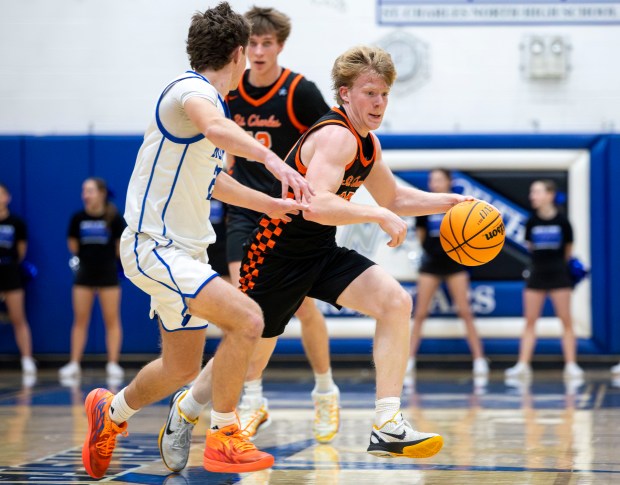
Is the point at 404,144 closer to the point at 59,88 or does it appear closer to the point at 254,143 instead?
the point at 59,88

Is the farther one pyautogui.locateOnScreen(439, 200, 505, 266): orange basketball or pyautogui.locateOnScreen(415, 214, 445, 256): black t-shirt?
pyautogui.locateOnScreen(415, 214, 445, 256): black t-shirt

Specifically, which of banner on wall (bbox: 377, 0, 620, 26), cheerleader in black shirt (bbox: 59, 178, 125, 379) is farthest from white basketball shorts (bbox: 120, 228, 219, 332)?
banner on wall (bbox: 377, 0, 620, 26)

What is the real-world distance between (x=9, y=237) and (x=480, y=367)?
5197mm

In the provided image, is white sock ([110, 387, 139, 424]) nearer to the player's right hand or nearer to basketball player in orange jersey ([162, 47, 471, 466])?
basketball player in orange jersey ([162, 47, 471, 466])

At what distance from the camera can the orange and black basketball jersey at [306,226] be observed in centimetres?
489

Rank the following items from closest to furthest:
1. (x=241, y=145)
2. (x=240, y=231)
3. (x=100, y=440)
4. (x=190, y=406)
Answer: (x=241, y=145) → (x=100, y=440) → (x=190, y=406) → (x=240, y=231)

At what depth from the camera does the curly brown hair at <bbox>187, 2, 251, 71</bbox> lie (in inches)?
176

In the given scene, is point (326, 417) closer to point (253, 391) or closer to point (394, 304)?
point (253, 391)

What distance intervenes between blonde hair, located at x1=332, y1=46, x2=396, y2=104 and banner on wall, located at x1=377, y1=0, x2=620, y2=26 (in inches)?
256

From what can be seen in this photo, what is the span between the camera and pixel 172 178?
4.42 m

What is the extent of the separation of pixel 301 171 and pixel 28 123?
300 inches

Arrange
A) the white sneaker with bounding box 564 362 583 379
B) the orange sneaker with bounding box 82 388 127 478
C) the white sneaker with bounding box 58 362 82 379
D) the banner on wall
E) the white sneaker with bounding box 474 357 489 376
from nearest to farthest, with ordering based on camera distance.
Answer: the orange sneaker with bounding box 82 388 127 478 → the white sneaker with bounding box 564 362 583 379 → the white sneaker with bounding box 474 357 489 376 → the white sneaker with bounding box 58 362 82 379 → the banner on wall

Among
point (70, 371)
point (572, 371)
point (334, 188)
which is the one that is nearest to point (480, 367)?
point (572, 371)

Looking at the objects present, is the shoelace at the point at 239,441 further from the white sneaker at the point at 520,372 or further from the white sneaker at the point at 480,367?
the white sneaker at the point at 480,367
